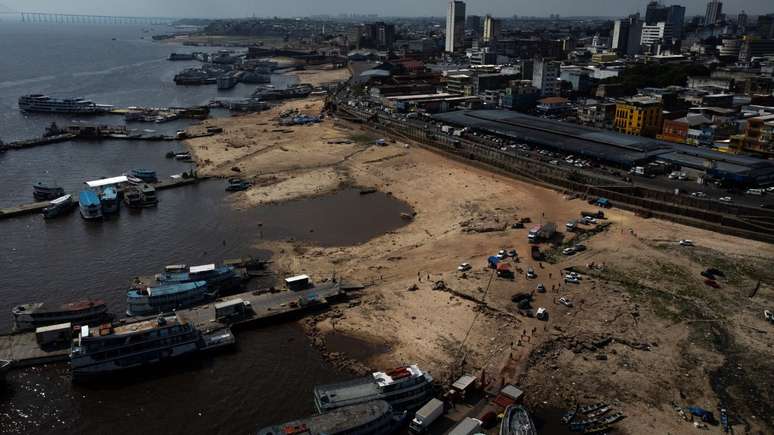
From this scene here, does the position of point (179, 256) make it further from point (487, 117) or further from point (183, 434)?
point (487, 117)

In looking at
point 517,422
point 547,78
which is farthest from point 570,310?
point 547,78

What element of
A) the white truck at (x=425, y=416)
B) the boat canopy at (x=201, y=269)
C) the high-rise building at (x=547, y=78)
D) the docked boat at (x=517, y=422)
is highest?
the high-rise building at (x=547, y=78)

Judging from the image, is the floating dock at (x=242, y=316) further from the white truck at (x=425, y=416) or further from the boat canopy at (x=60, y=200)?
the boat canopy at (x=60, y=200)

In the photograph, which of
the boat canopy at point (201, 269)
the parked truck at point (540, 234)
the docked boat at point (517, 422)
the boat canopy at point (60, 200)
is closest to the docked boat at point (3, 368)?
the boat canopy at point (201, 269)

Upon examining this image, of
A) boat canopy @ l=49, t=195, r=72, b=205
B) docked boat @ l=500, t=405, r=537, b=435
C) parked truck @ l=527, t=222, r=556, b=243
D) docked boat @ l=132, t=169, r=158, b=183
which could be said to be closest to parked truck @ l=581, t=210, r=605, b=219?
parked truck @ l=527, t=222, r=556, b=243

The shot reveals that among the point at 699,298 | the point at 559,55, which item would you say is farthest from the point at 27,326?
the point at 559,55

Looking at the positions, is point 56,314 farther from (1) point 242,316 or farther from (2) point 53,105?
(2) point 53,105
